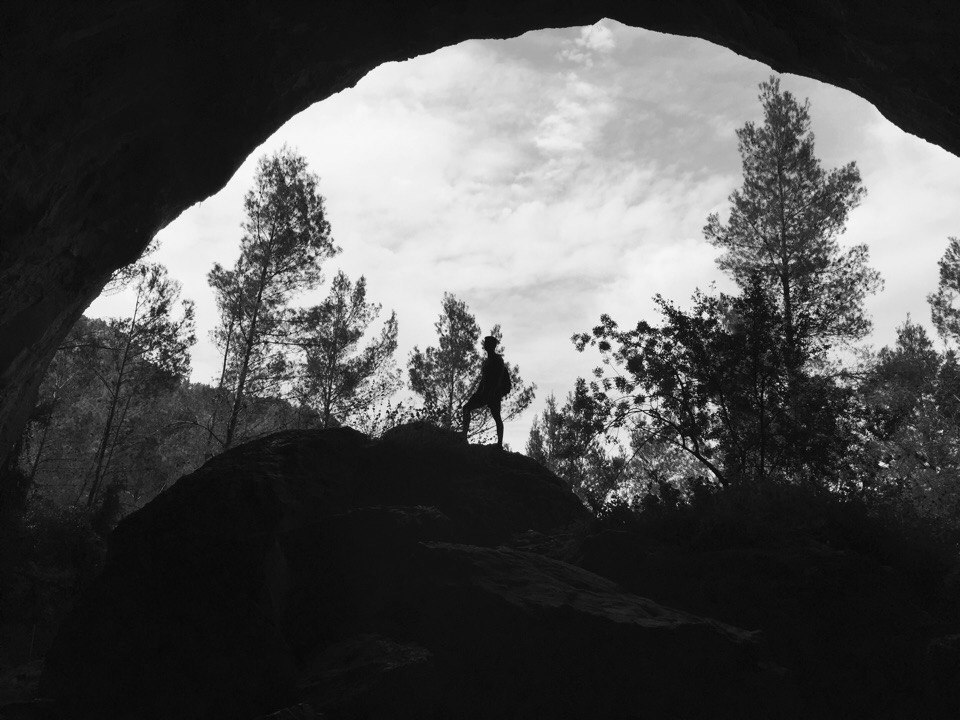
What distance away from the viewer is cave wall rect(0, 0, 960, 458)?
439 centimetres

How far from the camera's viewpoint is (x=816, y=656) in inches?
243

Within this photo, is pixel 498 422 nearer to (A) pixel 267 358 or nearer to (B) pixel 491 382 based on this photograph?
(B) pixel 491 382

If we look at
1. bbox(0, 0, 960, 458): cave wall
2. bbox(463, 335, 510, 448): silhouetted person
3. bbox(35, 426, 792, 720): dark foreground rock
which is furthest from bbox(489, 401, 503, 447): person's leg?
bbox(0, 0, 960, 458): cave wall

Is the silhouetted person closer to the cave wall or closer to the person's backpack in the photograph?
the person's backpack

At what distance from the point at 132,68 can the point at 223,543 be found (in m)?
4.76

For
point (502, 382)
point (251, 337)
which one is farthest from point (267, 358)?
point (502, 382)

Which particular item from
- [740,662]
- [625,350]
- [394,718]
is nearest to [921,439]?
[625,350]

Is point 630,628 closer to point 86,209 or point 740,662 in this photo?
point 740,662

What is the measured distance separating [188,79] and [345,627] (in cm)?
574

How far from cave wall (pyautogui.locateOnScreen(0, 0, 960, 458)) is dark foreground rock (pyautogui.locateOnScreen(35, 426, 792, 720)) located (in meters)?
2.22

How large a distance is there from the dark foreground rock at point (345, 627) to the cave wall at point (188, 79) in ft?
7.29

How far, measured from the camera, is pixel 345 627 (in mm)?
6316

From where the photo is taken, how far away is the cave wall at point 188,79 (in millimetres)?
4395

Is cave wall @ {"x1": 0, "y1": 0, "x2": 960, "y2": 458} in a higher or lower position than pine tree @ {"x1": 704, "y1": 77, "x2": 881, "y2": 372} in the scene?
lower
